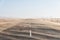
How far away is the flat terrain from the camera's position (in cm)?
170

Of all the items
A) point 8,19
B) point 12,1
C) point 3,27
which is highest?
point 12,1

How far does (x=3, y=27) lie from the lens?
182cm

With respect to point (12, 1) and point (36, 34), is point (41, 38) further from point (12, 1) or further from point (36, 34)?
point (12, 1)

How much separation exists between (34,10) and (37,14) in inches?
3.5

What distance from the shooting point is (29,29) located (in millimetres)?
1774

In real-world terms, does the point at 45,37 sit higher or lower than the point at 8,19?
lower

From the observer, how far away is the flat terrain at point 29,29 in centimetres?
170

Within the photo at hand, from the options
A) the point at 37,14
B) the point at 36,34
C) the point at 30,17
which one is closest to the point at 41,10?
the point at 37,14

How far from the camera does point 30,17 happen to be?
1.80m

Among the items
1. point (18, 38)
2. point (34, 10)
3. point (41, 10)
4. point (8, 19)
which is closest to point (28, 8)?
point (34, 10)

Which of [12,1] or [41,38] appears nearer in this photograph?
[41,38]

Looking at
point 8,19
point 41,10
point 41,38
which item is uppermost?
point 41,10

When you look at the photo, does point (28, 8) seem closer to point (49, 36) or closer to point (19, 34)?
point (19, 34)

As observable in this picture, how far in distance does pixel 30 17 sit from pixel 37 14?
0.13 m
